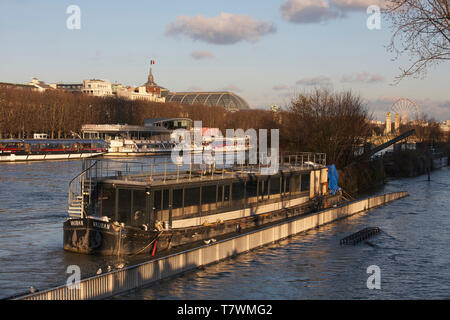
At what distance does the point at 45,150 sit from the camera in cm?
9975

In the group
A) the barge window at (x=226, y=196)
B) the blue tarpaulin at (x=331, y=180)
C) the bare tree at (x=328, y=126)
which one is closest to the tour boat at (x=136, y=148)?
the bare tree at (x=328, y=126)

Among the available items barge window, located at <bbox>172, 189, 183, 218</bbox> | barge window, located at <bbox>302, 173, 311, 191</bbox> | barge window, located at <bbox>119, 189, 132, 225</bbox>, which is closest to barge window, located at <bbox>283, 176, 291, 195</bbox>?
barge window, located at <bbox>302, 173, 311, 191</bbox>

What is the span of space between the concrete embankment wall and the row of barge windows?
3.44 meters

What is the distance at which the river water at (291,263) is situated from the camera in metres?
22.9

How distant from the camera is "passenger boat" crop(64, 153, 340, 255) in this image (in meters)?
26.2

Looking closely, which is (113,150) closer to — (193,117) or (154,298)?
(193,117)

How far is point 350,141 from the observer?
68.3m

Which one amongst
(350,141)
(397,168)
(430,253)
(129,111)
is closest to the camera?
(430,253)

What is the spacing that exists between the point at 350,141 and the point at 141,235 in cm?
4708

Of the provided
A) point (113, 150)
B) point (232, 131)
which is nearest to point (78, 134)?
point (113, 150)

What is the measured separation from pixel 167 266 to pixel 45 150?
84.2m

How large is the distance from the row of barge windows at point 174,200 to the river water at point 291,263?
254 cm

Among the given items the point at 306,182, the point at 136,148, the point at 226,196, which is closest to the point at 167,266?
the point at 226,196

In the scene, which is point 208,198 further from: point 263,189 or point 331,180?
point 331,180
